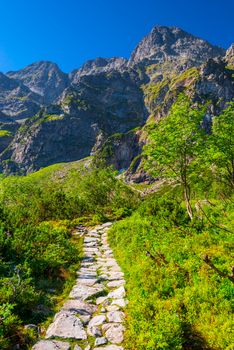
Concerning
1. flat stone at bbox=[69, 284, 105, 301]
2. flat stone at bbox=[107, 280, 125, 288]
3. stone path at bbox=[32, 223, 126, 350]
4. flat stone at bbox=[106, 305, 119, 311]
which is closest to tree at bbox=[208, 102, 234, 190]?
stone path at bbox=[32, 223, 126, 350]

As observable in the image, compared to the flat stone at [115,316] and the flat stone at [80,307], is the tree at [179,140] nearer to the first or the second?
the flat stone at [80,307]

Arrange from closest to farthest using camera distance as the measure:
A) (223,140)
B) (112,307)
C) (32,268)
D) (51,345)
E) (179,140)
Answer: (51,345), (112,307), (32,268), (179,140), (223,140)

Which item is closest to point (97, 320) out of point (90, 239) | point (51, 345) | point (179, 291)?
point (51, 345)

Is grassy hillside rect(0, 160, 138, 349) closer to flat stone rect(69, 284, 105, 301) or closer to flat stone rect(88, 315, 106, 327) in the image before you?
flat stone rect(69, 284, 105, 301)

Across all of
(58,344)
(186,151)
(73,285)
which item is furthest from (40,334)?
(186,151)

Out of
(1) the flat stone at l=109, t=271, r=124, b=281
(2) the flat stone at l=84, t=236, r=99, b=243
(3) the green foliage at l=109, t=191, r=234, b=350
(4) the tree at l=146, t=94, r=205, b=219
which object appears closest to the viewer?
(3) the green foliage at l=109, t=191, r=234, b=350

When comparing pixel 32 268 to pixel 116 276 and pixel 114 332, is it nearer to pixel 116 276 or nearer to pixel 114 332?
pixel 116 276

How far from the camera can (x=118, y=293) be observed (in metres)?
9.59

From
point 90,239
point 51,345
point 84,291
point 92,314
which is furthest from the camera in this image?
point 90,239

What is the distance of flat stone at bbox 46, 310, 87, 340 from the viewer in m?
7.18

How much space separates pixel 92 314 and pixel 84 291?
1585 millimetres

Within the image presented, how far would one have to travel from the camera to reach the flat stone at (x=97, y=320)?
778 centimetres

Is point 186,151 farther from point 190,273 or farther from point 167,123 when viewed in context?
point 190,273

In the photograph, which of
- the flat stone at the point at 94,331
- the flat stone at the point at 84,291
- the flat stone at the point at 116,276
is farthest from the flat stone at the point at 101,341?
the flat stone at the point at 116,276
